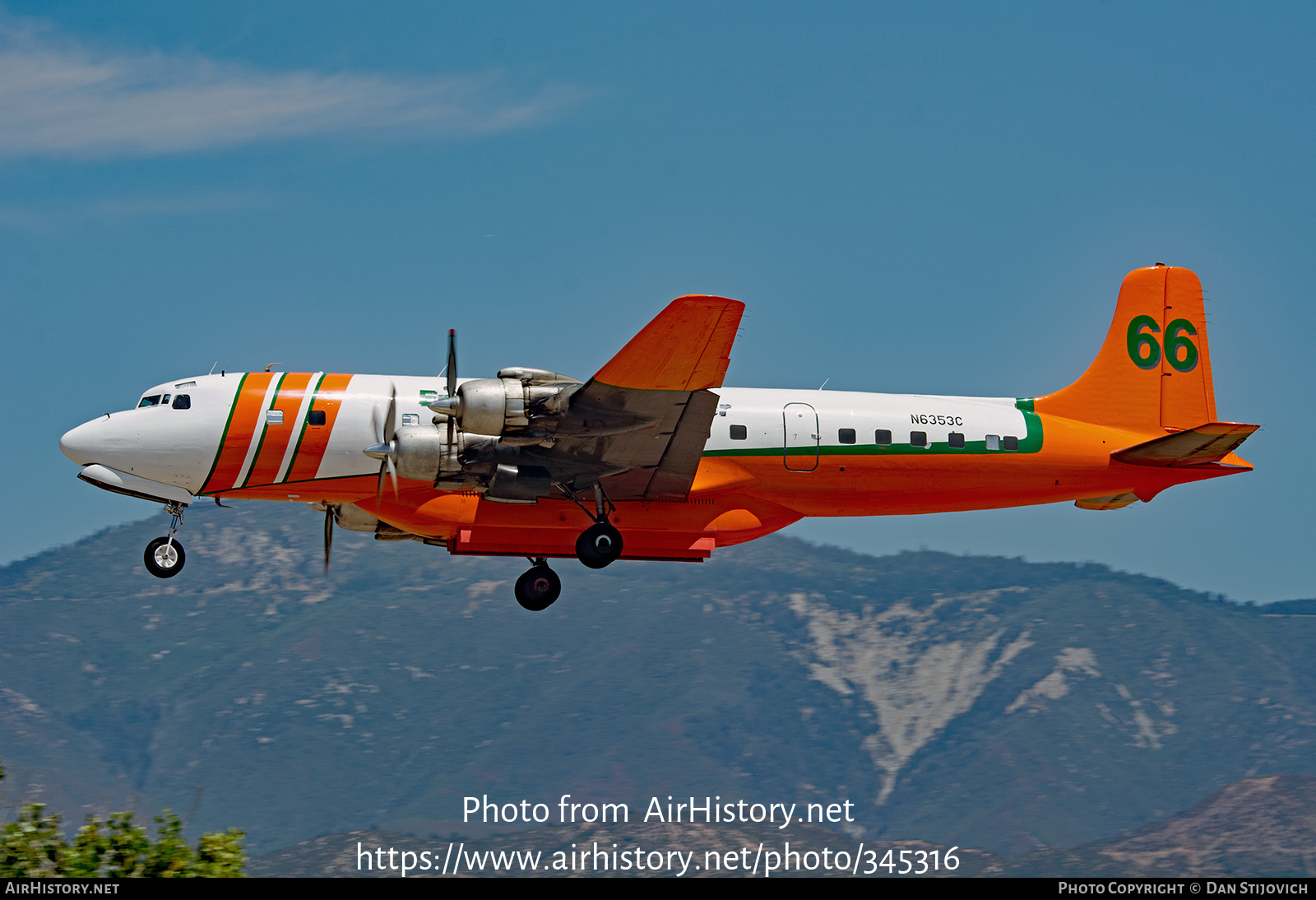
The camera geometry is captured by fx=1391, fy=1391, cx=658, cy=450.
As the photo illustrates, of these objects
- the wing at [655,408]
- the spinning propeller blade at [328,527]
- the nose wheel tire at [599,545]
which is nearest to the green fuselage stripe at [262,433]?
the spinning propeller blade at [328,527]

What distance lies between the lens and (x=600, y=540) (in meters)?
25.8

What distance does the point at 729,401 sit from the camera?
27141 mm

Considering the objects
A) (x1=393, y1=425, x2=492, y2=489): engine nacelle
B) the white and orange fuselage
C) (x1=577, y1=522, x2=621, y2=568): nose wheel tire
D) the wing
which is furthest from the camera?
(x1=577, y1=522, x2=621, y2=568): nose wheel tire

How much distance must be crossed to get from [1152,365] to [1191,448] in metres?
2.86

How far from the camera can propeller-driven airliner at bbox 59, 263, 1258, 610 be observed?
24094 mm

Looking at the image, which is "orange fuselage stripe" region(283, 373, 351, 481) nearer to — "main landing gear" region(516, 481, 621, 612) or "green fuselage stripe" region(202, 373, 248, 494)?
"green fuselage stripe" region(202, 373, 248, 494)

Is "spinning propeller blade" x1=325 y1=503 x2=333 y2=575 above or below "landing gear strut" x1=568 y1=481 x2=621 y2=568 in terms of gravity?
above

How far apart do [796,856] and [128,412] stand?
129820 mm

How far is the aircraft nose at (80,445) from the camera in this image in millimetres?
25312

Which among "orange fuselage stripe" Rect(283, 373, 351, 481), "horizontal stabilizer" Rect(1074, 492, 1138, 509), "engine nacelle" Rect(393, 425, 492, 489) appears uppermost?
"horizontal stabilizer" Rect(1074, 492, 1138, 509)

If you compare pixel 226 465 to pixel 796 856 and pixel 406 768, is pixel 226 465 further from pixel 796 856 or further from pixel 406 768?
pixel 406 768

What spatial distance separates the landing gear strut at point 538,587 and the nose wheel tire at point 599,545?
1707 mm

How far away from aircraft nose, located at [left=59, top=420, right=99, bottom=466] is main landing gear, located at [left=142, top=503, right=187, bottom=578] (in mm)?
1667

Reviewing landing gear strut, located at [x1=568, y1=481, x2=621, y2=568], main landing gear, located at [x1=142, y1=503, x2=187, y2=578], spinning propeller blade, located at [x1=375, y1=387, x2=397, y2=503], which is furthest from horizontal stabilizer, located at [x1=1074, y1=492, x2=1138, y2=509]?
main landing gear, located at [x1=142, y1=503, x2=187, y2=578]
